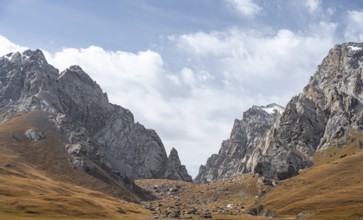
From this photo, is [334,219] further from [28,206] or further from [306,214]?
[28,206]

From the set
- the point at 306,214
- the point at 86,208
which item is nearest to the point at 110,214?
the point at 86,208

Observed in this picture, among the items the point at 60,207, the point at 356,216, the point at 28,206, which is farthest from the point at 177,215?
the point at 356,216

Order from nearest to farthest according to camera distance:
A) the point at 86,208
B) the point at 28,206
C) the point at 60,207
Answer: the point at 28,206 → the point at 60,207 → the point at 86,208

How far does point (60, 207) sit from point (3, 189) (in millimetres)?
35127

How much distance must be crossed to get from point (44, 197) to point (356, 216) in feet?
419

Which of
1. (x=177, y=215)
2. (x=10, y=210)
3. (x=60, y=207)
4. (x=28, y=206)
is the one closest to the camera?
(x=10, y=210)

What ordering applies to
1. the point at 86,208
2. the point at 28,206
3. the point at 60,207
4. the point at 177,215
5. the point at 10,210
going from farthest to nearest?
the point at 177,215
the point at 86,208
the point at 60,207
the point at 28,206
the point at 10,210

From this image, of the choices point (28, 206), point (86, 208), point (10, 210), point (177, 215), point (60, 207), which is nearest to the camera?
point (10, 210)

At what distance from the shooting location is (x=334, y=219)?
5915 inches

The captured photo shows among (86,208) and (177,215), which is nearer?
(86,208)

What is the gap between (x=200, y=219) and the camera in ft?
580

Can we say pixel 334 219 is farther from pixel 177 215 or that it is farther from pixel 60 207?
pixel 60 207

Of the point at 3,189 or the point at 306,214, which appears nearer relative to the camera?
the point at 3,189

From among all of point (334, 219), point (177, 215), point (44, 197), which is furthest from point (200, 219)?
point (44, 197)
